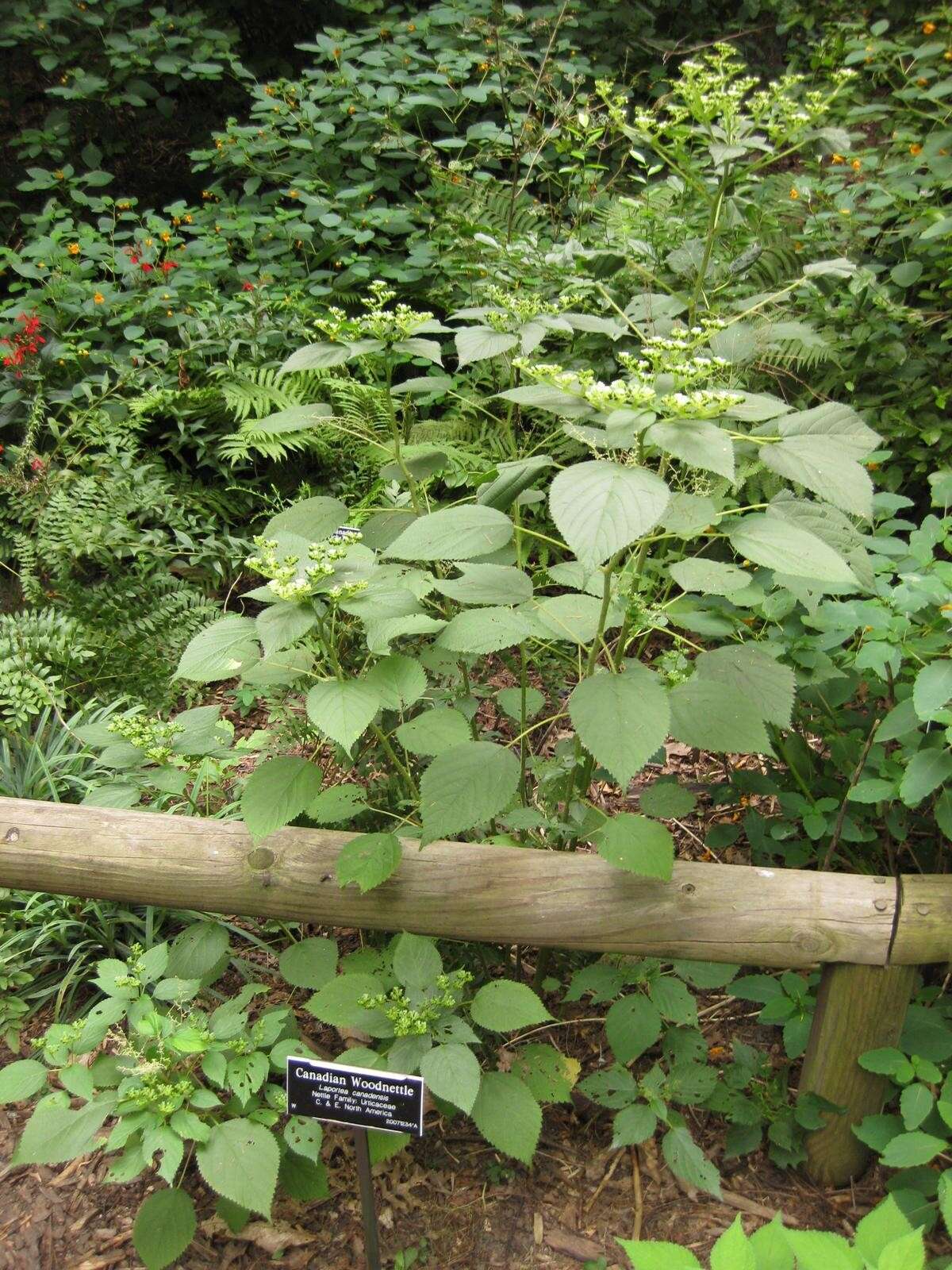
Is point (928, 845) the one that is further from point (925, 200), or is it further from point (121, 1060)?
point (925, 200)

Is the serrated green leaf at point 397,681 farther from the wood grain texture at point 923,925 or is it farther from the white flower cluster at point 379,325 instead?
the wood grain texture at point 923,925

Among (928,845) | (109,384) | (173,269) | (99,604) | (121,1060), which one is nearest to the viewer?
(121,1060)

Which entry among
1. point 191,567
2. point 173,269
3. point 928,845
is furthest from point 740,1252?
point 173,269

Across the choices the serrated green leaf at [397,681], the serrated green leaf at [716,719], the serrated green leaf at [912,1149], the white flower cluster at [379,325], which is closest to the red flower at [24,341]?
the white flower cluster at [379,325]

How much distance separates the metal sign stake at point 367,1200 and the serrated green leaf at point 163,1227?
315 millimetres

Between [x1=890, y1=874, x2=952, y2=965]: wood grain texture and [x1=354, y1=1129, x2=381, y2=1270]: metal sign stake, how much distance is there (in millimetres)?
950

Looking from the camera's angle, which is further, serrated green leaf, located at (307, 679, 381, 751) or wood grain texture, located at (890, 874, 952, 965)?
wood grain texture, located at (890, 874, 952, 965)

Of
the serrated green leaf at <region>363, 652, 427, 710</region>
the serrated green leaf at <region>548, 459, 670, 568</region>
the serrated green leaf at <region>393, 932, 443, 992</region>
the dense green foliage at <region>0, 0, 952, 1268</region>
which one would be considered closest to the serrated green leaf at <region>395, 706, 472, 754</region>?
the dense green foliage at <region>0, 0, 952, 1268</region>

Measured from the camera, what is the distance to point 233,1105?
170cm

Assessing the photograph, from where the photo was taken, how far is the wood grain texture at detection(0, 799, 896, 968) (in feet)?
5.52

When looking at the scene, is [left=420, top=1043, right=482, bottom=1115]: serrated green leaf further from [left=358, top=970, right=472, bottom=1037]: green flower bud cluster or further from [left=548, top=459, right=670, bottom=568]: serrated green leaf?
[left=548, top=459, right=670, bottom=568]: serrated green leaf

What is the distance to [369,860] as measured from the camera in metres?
1.62

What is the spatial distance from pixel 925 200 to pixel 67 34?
459 centimetres

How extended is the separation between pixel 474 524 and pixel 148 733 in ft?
2.59
